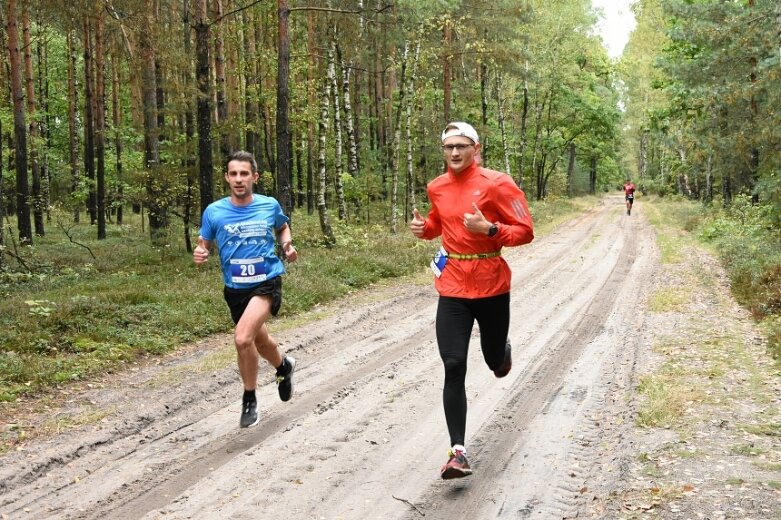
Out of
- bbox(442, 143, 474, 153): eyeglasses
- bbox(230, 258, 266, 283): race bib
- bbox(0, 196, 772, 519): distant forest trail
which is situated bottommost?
bbox(0, 196, 772, 519): distant forest trail

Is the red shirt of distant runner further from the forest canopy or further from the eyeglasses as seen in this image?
the forest canopy

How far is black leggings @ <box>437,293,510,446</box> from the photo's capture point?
181 inches

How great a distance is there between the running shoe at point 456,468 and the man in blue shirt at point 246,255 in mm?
1978

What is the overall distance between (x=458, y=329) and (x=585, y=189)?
7376 cm

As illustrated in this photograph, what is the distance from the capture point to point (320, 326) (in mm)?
10031

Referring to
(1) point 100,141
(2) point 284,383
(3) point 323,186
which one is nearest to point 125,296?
(2) point 284,383

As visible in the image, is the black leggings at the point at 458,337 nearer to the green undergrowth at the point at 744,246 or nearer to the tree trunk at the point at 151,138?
the green undergrowth at the point at 744,246

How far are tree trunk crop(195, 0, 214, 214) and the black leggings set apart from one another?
1120 centimetres

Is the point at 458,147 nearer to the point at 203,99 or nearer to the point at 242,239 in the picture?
the point at 242,239

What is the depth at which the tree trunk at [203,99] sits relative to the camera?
1432 cm

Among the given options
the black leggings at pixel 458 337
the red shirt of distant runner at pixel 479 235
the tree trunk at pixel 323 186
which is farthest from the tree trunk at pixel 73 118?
the black leggings at pixel 458 337

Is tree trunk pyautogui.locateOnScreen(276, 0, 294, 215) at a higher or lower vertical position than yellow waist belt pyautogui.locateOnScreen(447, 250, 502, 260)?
higher

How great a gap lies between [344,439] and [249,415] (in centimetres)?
89

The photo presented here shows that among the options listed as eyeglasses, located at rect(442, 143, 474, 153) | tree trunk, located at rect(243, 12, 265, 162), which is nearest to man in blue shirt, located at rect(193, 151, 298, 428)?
eyeglasses, located at rect(442, 143, 474, 153)
